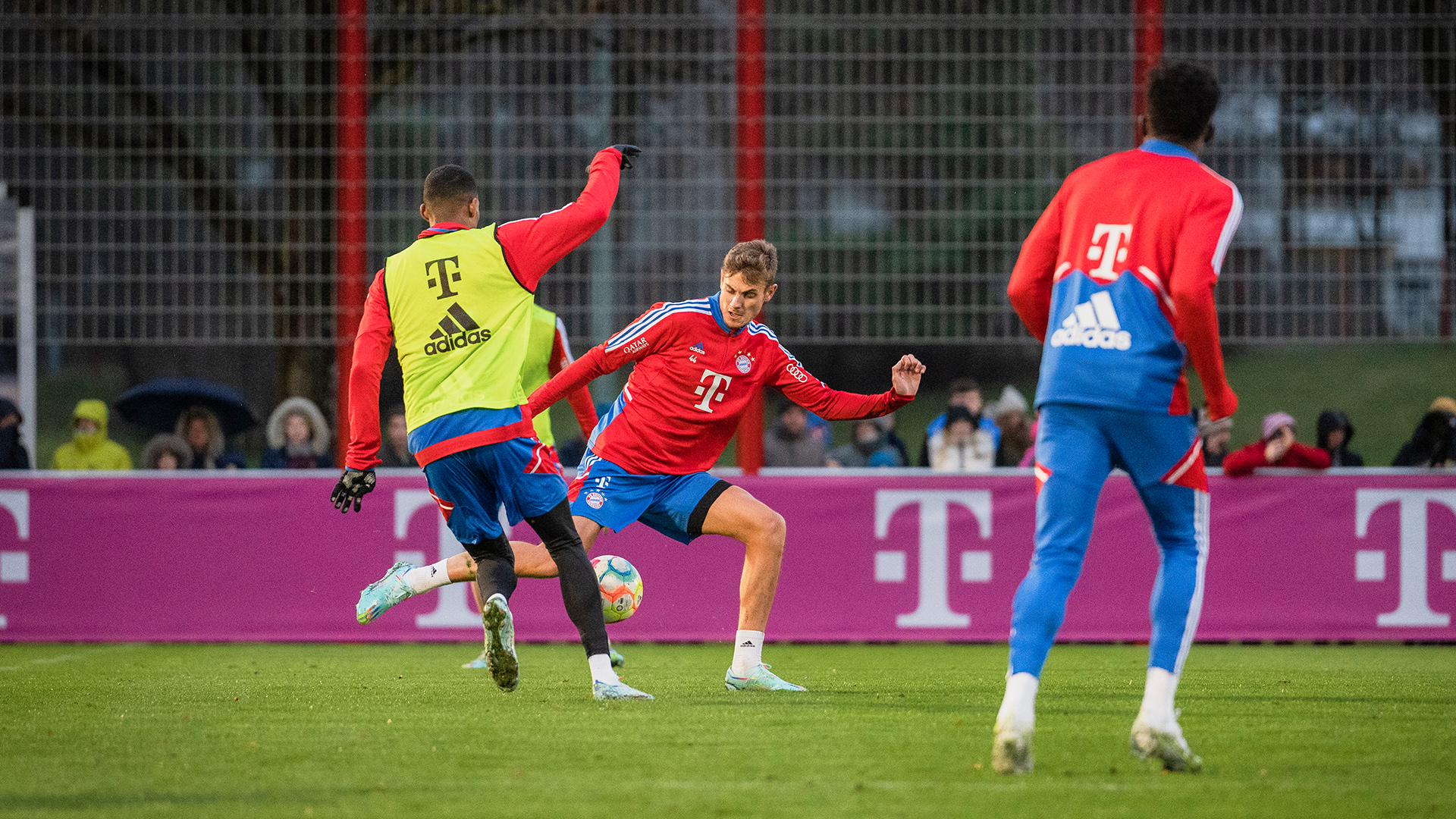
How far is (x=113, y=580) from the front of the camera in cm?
952

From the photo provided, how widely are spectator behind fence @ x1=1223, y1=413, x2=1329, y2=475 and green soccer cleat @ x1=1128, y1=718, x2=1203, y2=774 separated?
17.3 feet

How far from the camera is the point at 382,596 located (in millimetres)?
7156

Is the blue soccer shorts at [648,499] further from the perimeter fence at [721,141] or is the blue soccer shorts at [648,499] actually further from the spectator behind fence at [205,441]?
the spectator behind fence at [205,441]

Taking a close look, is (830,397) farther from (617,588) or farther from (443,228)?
(443,228)

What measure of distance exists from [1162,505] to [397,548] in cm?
585

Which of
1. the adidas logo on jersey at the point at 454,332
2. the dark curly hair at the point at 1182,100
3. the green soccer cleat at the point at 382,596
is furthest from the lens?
the green soccer cleat at the point at 382,596

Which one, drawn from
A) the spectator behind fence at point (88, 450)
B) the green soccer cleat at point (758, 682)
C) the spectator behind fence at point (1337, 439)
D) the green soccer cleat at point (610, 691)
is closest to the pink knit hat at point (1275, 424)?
the spectator behind fence at point (1337, 439)

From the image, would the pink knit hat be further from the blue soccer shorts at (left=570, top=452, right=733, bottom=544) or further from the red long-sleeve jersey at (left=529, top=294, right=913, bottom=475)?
the blue soccer shorts at (left=570, top=452, right=733, bottom=544)

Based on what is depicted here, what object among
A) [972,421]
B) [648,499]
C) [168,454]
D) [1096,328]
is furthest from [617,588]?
[168,454]

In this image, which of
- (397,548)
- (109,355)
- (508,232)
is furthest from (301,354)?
(109,355)

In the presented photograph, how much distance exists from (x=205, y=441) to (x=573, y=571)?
5.32 meters

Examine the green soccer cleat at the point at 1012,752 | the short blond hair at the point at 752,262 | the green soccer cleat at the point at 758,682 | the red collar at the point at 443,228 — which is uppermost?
the red collar at the point at 443,228

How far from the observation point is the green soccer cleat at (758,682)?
6.46 metres

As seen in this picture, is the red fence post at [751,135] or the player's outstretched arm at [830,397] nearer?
the player's outstretched arm at [830,397]
